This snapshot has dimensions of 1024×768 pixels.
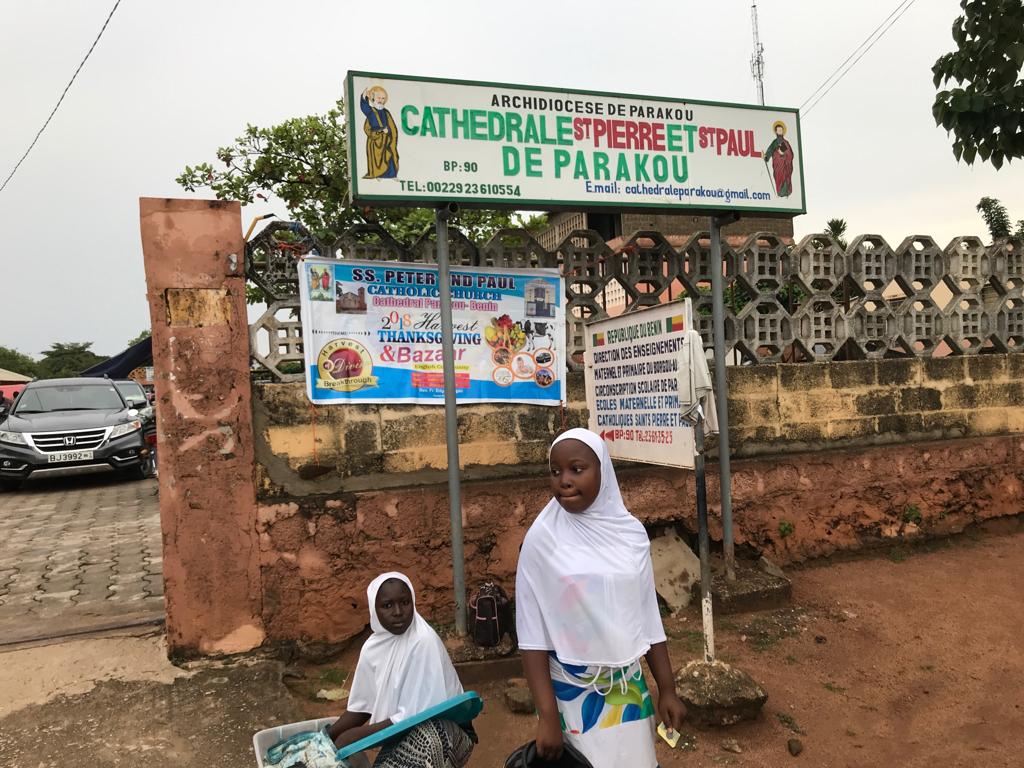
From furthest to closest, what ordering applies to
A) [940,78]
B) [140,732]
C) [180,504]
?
1. [940,78]
2. [180,504]
3. [140,732]

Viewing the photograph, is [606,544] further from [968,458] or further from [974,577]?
[968,458]

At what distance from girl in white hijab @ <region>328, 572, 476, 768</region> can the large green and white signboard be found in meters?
2.03

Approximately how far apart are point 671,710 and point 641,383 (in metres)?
2.04

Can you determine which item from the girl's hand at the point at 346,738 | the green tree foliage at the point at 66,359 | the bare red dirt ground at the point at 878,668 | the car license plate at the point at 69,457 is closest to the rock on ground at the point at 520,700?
the bare red dirt ground at the point at 878,668

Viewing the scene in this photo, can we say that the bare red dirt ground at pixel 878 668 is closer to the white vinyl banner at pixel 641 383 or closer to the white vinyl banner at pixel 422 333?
the white vinyl banner at pixel 641 383

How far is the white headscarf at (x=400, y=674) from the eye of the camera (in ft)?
8.44

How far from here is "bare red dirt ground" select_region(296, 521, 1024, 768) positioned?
3.35 m

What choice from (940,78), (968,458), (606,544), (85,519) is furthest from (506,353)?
(85,519)

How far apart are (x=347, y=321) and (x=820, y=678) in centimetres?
322

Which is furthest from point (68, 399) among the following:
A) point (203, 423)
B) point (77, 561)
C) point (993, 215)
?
point (993, 215)

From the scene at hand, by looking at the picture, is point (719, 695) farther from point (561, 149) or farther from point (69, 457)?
point (69, 457)

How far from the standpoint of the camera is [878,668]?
4.07 metres

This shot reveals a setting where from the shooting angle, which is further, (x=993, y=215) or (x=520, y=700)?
(x=993, y=215)

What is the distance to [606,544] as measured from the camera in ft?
7.51
